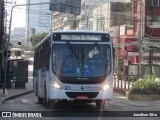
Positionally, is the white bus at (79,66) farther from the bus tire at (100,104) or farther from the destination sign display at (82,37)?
the bus tire at (100,104)

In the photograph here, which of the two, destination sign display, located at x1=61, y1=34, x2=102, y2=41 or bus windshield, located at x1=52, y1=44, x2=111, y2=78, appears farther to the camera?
destination sign display, located at x1=61, y1=34, x2=102, y2=41

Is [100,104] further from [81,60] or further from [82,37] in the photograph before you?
[82,37]

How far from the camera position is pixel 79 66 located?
18969 mm

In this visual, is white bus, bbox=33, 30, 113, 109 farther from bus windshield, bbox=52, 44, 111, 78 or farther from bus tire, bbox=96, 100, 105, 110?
bus tire, bbox=96, 100, 105, 110

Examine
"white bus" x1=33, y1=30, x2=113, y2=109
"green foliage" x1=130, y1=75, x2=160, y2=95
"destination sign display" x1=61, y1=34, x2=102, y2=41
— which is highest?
"destination sign display" x1=61, y1=34, x2=102, y2=41

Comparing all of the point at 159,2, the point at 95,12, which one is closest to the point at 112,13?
the point at 95,12

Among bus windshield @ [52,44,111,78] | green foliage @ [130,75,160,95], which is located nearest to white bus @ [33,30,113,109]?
bus windshield @ [52,44,111,78]

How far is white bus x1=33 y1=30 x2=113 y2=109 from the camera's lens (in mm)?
18797

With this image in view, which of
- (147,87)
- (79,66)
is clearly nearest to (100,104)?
(79,66)

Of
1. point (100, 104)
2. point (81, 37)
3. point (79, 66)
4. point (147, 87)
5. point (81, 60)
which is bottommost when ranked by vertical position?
point (147, 87)

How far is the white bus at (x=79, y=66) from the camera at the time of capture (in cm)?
1880

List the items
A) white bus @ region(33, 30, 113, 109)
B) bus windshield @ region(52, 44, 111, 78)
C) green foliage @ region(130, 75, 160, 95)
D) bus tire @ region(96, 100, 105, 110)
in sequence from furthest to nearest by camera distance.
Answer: green foliage @ region(130, 75, 160, 95) < bus tire @ region(96, 100, 105, 110) < bus windshield @ region(52, 44, 111, 78) < white bus @ region(33, 30, 113, 109)

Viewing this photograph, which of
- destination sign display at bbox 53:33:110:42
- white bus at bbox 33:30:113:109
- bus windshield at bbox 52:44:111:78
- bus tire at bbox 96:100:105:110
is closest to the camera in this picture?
white bus at bbox 33:30:113:109

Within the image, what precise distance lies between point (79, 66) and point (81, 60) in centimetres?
26
